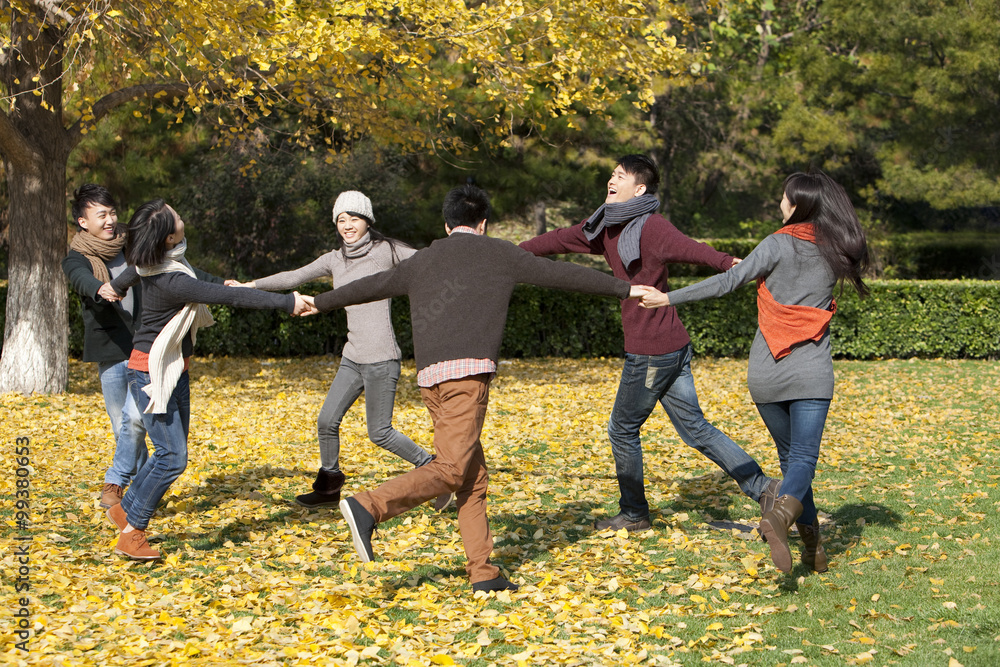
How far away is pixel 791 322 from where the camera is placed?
4383 millimetres

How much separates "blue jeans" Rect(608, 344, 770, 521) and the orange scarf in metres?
0.66

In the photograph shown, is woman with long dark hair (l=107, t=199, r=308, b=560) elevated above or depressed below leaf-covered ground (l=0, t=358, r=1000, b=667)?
above

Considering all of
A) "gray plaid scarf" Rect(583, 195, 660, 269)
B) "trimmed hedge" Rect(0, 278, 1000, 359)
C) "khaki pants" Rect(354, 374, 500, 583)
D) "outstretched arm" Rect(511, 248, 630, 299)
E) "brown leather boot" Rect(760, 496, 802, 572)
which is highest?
"gray plaid scarf" Rect(583, 195, 660, 269)

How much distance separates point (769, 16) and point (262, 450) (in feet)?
64.0

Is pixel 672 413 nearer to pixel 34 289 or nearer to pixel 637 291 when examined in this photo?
pixel 637 291

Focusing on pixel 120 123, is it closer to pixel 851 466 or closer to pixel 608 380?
pixel 608 380

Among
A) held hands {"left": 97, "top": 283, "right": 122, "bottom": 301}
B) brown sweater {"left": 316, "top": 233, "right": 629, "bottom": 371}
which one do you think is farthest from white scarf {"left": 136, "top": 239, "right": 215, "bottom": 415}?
brown sweater {"left": 316, "top": 233, "right": 629, "bottom": 371}

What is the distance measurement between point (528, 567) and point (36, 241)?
805 centimetres

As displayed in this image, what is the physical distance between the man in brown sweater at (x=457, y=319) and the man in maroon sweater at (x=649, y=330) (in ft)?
2.69

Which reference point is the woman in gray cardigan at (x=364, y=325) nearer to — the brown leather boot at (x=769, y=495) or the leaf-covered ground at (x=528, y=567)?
the leaf-covered ground at (x=528, y=567)

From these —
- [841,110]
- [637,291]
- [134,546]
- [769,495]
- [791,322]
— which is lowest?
[134,546]

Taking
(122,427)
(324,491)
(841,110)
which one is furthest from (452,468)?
A: (841,110)

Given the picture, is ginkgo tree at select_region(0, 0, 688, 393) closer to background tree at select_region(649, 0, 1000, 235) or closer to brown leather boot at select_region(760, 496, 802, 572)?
background tree at select_region(649, 0, 1000, 235)

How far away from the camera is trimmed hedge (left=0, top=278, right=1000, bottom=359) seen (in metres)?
13.9
